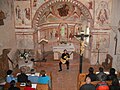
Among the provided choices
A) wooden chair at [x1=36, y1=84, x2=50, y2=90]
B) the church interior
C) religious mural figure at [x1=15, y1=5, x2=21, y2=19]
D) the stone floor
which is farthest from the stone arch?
wooden chair at [x1=36, y1=84, x2=50, y2=90]

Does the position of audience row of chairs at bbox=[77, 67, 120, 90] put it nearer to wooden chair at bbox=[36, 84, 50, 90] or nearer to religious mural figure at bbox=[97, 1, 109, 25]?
wooden chair at bbox=[36, 84, 50, 90]

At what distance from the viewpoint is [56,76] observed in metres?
14.8

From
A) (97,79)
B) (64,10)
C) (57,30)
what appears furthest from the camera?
(57,30)

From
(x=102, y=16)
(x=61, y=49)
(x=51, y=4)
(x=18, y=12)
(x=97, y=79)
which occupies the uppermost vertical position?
(x=51, y=4)

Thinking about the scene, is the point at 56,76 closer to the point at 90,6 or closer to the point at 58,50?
the point at 58,50

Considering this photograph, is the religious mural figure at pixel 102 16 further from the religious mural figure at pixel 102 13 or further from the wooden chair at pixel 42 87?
the wooden chair at pixel 42 87

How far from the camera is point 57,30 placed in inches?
731

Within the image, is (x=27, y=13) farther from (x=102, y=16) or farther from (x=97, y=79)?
(x=97, y=79)

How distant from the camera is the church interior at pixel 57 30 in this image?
583 inches

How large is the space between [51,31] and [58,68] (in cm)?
378

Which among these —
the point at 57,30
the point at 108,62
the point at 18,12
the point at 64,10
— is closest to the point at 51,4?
the point at 64,10

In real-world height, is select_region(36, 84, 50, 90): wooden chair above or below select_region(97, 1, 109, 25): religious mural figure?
below

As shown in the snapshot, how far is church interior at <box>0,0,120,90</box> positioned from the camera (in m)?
14.8

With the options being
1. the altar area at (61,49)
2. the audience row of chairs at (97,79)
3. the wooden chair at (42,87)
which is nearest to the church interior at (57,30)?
the altar area at (61,49)
